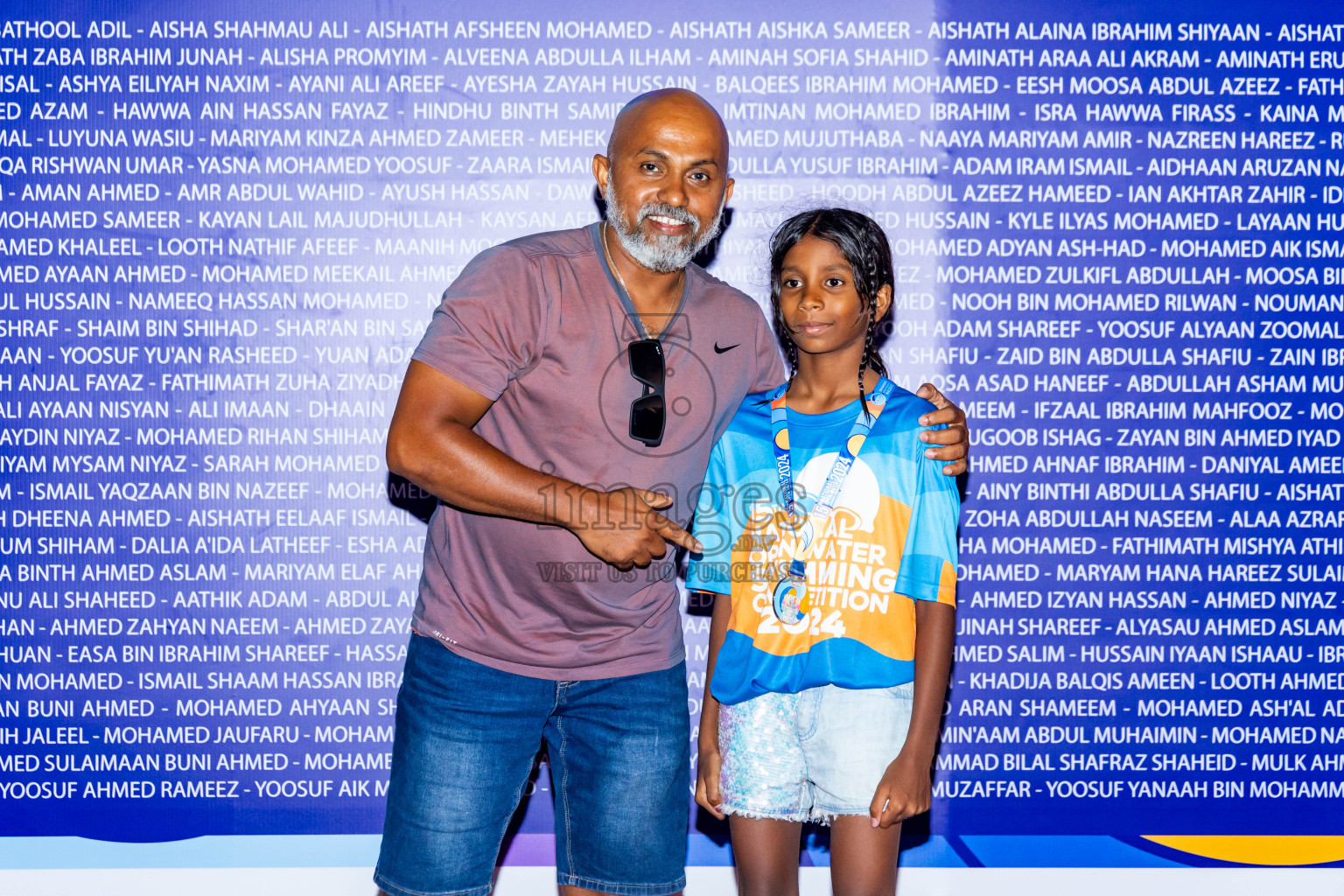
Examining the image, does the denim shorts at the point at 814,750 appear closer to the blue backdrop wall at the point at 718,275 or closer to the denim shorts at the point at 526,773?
the denim shorts at the point at 526,773

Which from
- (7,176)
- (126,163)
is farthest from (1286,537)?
(7,176)

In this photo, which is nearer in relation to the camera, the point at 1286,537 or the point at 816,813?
the point at 816,813

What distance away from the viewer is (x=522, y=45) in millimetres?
2652

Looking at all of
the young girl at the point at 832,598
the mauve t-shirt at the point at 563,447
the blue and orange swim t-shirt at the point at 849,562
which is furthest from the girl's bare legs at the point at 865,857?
the mauve t-shirt at the point at 563,447

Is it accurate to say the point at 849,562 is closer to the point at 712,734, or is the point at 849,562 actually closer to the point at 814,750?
the point at 814,750

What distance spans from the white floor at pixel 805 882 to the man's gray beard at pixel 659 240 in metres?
1.90

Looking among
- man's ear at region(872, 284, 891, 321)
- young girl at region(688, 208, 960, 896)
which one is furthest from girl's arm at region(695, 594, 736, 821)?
man's ear at region(872, 284, 891, 321)

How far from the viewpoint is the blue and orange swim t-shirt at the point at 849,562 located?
1846 mm

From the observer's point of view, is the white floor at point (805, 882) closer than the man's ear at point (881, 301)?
No

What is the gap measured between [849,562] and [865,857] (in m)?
0.56

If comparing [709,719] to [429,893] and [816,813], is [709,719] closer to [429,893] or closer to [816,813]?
[816,813]

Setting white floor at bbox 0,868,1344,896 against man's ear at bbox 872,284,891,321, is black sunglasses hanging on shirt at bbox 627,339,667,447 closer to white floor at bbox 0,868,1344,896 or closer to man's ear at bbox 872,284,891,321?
man's ear at bbox 872,284,891,321

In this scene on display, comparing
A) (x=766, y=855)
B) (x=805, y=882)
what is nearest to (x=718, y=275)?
(x=766, y=855)

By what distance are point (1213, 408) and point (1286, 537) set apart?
443 mm
